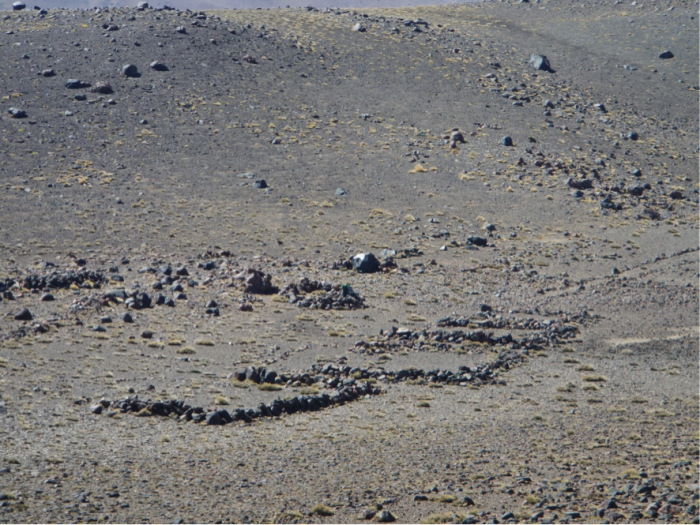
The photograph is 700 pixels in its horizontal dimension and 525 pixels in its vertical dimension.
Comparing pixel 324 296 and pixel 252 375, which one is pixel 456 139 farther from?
pixel 252 375

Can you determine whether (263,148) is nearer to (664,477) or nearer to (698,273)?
(698,273)

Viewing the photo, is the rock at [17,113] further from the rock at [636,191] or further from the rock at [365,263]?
the rock at [636,191]

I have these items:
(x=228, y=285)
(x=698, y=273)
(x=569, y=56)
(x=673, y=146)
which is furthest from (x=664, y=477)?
(x=569, y=56)

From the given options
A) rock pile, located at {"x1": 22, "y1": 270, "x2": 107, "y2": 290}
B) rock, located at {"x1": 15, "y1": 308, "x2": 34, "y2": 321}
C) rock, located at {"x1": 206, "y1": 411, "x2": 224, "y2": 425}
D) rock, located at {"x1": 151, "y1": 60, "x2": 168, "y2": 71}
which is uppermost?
rock, located at {"x1": 151, "y1": 60, "x2": 168, "y2": 71}

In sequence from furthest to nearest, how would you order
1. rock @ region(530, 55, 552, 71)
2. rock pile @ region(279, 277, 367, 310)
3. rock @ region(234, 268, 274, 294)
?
rock @ region(530, 55, 552, 71), rock @ region(234, 268, 274, 294), rock pile @ region(279, 277, 367, 310)

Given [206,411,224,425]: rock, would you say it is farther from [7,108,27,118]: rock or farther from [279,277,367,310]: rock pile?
[7,108,27,118]: rock

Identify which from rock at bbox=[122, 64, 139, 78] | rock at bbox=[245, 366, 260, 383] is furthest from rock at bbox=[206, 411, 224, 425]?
rock at bbox=[122, 64, 139, 78]
